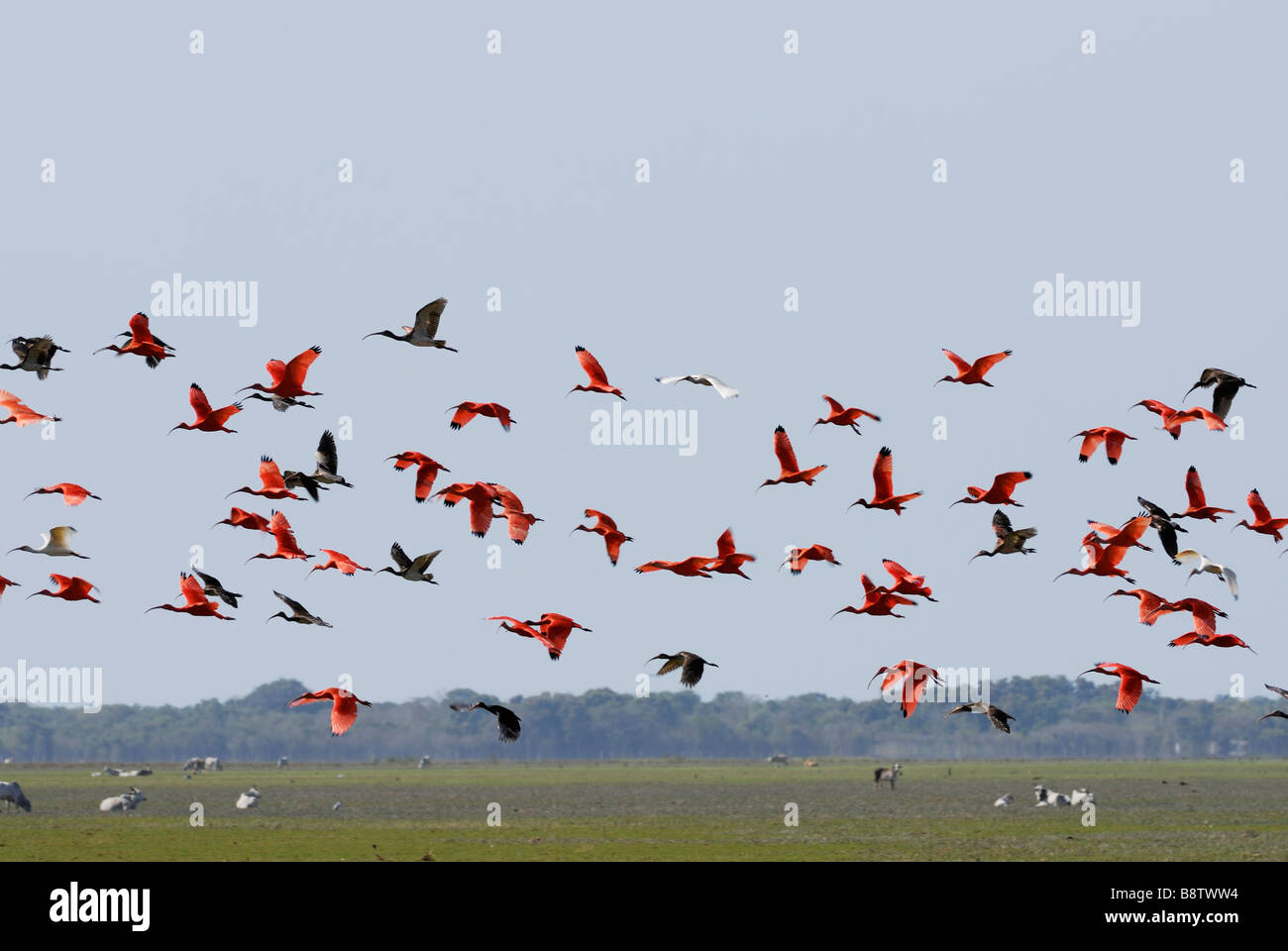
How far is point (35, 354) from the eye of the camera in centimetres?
3059

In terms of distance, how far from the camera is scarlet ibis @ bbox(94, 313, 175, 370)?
97.7ft

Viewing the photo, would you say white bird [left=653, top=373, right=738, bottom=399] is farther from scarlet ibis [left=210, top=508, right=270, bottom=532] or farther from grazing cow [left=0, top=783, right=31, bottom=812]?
grazing cow [left=0, top=783, right=31, bottom=812]

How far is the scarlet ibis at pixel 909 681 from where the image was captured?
2438cm

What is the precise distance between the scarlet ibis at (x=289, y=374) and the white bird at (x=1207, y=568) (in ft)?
50.4

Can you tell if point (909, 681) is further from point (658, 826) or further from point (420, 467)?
point (658, 826)

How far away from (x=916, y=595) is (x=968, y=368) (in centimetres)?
476

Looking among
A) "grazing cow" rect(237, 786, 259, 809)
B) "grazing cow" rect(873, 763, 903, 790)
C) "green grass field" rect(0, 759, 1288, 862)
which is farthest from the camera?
"grazing cow" rect(873, 763, 903, 790)

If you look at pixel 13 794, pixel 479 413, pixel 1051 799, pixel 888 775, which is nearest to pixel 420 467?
pixel 479 413

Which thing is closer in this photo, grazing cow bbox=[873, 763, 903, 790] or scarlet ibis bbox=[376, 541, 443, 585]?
scarlet ibis bbox=[376, 541, 443, 585]

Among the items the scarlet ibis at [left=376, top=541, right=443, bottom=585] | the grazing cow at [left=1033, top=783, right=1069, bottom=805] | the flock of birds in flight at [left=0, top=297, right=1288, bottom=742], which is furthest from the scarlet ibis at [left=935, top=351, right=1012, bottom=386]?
the grazing cow at [left=1033, top=783, right=1069, bottom=805]

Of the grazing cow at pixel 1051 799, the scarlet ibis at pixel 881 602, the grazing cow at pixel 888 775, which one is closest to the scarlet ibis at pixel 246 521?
the scarlet ibis at pixel 881 602

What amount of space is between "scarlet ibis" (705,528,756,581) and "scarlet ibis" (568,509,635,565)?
1754 millimetres
